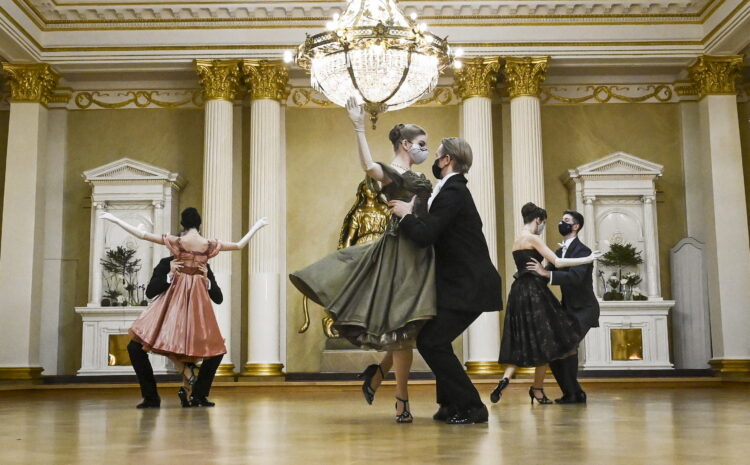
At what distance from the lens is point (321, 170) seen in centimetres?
1373

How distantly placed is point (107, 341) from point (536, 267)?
804 cm

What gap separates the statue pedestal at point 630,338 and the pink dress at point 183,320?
731 cm

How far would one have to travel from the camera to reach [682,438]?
3.74m

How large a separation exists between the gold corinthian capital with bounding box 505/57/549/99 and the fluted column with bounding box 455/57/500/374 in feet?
0.74

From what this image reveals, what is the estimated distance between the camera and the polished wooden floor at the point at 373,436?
3090 mm

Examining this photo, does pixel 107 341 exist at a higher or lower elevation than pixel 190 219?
lower

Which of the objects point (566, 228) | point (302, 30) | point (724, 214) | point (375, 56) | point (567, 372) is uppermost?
point (302, 30)

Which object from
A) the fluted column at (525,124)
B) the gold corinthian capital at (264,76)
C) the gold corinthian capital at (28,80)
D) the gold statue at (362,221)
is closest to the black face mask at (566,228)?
the fluted column at (525,124)

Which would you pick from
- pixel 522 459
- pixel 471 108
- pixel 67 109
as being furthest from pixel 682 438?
pixel 67 109

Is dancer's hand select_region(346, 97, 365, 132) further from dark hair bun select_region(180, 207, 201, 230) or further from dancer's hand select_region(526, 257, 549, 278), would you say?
dancer's hand select_region(526, 257, 549, 278)

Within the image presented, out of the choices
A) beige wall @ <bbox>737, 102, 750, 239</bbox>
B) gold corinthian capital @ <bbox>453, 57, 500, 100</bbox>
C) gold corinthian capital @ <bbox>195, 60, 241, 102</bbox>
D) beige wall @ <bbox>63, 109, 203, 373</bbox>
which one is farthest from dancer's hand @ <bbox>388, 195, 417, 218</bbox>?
beige wall @ <bbox>737, 102, 750, 239</bbox>

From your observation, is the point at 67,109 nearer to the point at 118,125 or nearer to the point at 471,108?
the point at 118,125

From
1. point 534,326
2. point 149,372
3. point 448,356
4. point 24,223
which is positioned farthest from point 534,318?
point 24,223

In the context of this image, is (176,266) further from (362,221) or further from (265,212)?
(362,221)
